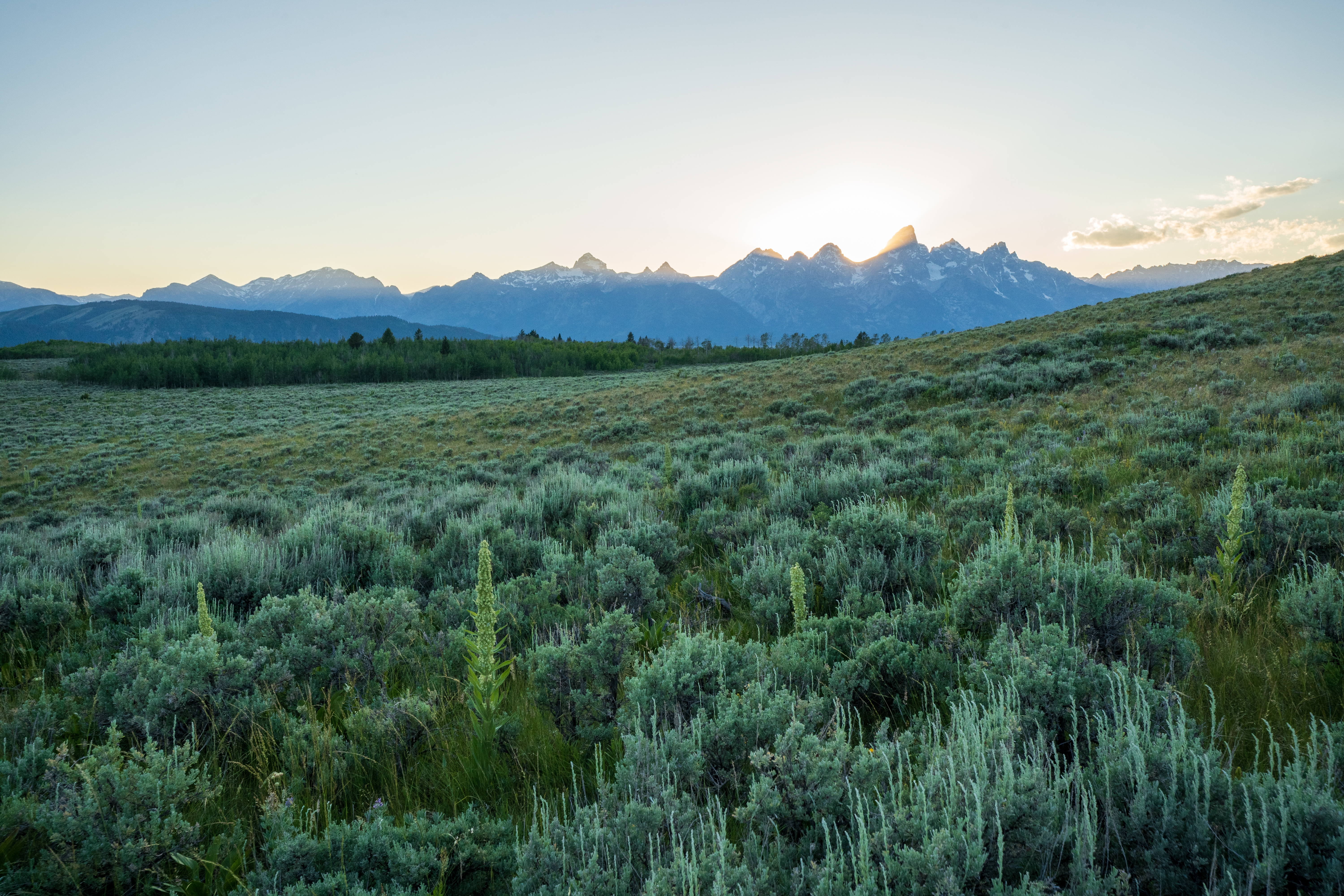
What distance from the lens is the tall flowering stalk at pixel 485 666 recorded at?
2.35 metres

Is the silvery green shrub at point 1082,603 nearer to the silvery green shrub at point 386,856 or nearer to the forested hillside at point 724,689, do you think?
the forested hillside at point 724,689

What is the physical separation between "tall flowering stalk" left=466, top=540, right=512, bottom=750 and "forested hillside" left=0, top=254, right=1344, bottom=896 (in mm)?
15

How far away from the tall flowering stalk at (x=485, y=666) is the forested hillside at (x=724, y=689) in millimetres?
15

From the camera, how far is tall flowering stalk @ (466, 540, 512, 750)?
7.70 feet

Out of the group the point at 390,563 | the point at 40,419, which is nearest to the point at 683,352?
the point at 40,419

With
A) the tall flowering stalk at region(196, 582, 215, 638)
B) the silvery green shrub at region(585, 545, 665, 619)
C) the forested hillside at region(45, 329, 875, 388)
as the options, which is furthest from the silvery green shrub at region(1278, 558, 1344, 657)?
the forested hillside at region(45, 329, 875, 388)

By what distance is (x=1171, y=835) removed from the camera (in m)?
1.60

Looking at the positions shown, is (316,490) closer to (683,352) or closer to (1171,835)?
(1171,835)

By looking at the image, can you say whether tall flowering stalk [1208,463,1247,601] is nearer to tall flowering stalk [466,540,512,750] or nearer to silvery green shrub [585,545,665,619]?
silvery green shrub [585,545,665,619]

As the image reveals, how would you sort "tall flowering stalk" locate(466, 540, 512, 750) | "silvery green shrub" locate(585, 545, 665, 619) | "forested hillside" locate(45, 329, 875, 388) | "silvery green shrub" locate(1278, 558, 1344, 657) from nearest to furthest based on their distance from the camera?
"tall flowering stalk" locate(466, 540, 512, 750) < "silvery green shrub" locate(1278, 558, 1344, 657) < "silvery green shrub" locate(585, 545, 665, 619) < "forested hillside" locate(45, 329, 875, 388)

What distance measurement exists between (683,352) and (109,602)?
331 ft

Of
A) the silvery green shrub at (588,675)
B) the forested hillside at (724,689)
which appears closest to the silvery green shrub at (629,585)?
the forested hillside at (724,689)

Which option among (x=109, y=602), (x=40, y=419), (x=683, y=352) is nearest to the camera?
(x=109, y=602)

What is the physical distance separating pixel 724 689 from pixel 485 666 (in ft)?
3.26
